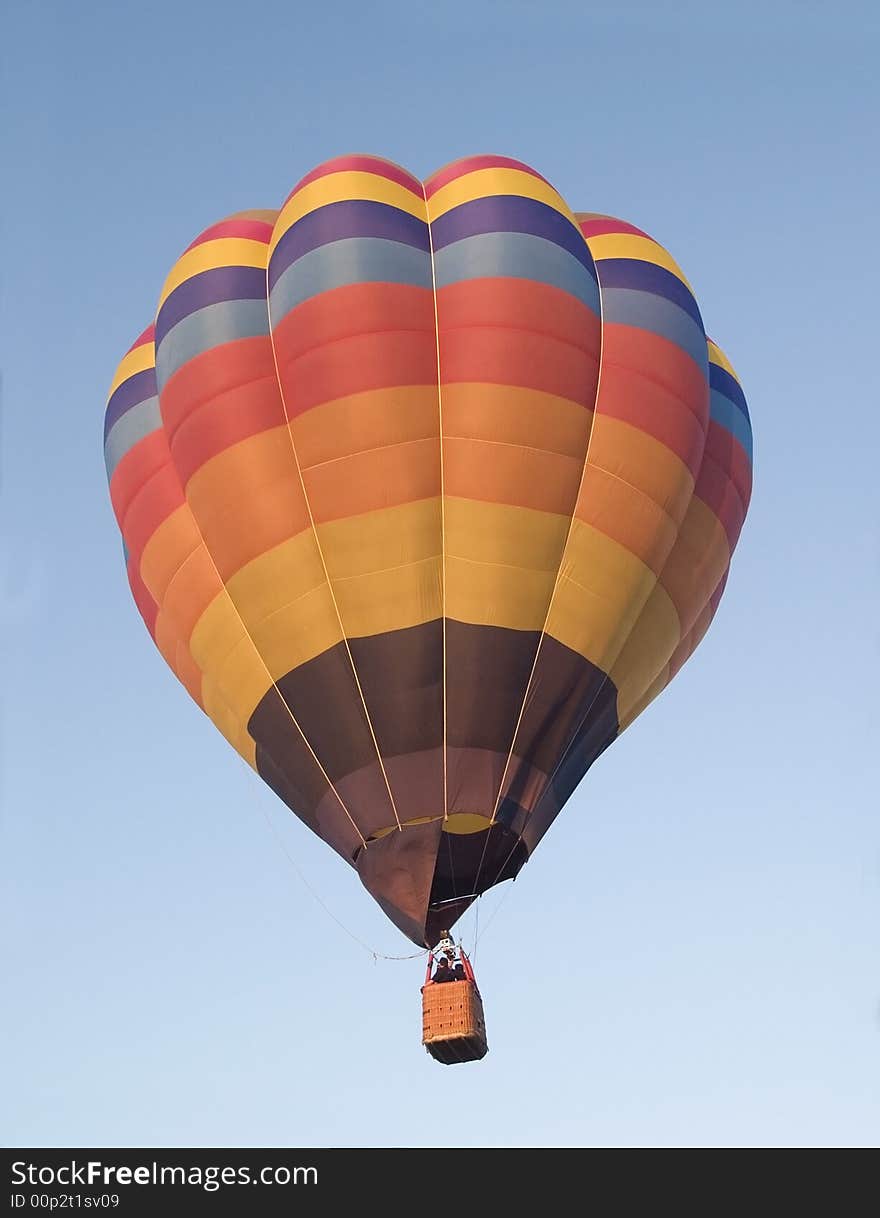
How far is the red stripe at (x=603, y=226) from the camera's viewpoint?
15703mm

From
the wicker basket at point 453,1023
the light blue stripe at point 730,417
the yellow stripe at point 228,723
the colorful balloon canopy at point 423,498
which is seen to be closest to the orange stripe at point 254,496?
the colorful balloon canopy at point 423,498

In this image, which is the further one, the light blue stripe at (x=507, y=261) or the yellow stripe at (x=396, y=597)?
the light blue stripe at (x=507, y=261)

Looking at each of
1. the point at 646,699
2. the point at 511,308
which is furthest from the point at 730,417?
the point at 511,308

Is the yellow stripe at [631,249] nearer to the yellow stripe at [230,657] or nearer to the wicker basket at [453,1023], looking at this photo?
the yellow stripe at [230,657]

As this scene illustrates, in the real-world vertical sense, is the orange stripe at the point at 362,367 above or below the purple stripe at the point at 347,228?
below

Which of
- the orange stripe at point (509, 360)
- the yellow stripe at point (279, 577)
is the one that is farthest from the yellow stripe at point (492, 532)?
the yellow stripe at point (279, 577)

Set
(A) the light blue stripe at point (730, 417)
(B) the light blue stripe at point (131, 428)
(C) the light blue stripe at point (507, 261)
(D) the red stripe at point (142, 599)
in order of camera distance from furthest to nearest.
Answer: (D) the red stripe at point (142, 599), (A) the light blue stripe at point (730, 417), (B) the light blue stripe at point (131, 428), (C) the light blue stripe at point (507, 261)

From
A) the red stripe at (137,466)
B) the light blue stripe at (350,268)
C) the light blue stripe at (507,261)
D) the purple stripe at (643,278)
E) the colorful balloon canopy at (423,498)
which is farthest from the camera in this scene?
the red stripe at (137,466)

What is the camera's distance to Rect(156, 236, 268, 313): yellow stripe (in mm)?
15078

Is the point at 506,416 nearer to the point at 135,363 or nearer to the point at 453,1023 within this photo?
the point at 135,363

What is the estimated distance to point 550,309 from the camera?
47.4 feet

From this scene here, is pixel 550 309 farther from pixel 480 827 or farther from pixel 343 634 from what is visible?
pixel 480 827

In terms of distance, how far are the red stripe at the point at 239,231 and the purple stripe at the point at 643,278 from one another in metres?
2.81

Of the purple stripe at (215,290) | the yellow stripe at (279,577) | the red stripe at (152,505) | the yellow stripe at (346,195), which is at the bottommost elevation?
the yellow stripe at (279,577)
